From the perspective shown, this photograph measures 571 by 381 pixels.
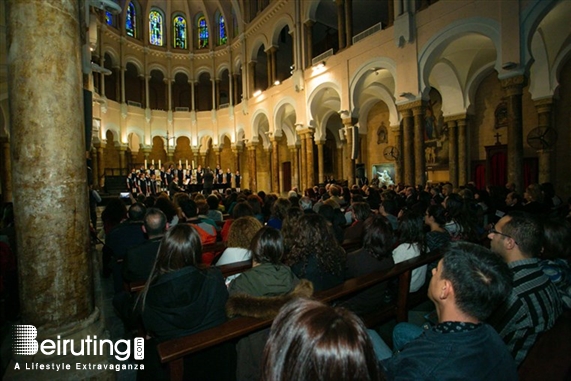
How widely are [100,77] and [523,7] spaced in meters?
22.2

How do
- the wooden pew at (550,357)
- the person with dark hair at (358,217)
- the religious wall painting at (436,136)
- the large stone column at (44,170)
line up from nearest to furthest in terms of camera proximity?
the wooden pew at (550,357) < the large stone column at (44,170) < the person with dark hair at (358,217) < the religious wall painting at (436,136)

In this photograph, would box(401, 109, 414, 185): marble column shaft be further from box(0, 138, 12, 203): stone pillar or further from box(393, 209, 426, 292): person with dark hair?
box(0, 138, 12, 203): stone pillar

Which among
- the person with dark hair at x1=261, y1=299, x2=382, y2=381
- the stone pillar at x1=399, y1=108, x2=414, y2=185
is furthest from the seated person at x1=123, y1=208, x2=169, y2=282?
the stone pillar at x1=399, y1=108, x2=414, y2=185

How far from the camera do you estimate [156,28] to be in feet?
82.7

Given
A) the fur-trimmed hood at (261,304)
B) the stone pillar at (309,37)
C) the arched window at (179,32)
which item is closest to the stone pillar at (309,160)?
the stone pillar at (309,37)

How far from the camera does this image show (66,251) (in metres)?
2.29

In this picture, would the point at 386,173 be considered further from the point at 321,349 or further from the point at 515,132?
the point at 321,349

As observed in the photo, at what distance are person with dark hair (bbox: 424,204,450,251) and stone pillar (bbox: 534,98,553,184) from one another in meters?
10.7

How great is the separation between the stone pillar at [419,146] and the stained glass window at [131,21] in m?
22.6

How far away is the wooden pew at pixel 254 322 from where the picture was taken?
1.69m

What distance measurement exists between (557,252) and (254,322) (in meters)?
2.42

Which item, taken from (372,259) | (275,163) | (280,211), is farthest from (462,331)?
(275,163)

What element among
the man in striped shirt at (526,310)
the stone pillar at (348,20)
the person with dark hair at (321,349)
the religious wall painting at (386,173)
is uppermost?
the stone pillar at (348,20)

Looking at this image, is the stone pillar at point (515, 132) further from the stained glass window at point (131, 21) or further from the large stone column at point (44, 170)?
the stained glass window at point (131, 21)
